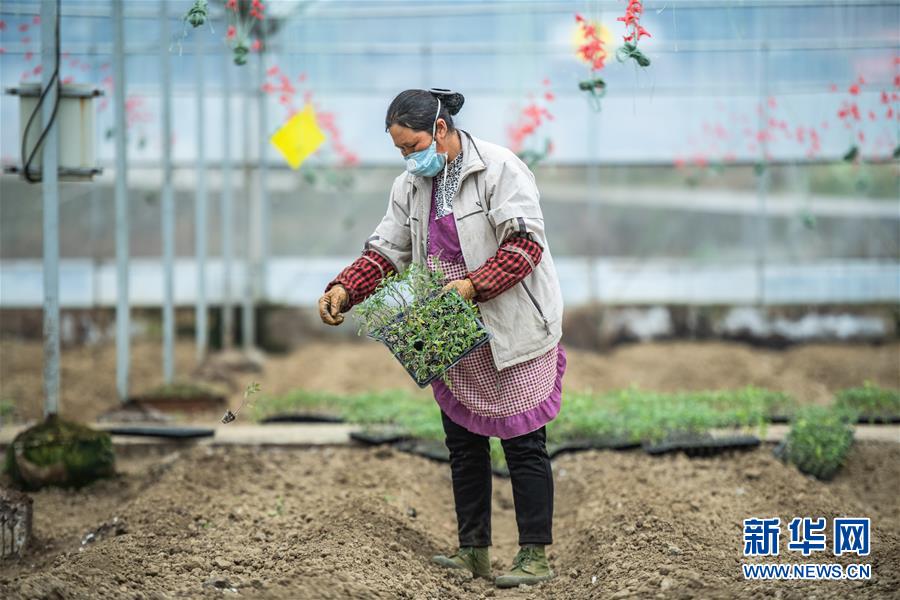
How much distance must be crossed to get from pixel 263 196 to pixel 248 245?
0.49 m

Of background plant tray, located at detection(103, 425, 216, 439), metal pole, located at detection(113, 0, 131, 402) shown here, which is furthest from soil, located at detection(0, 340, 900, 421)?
background plant tray, located at detection(103, 425, 216, 439)

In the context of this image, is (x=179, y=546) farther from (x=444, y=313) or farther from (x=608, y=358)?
(x=608, y=358)

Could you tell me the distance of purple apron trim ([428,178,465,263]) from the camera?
348cm

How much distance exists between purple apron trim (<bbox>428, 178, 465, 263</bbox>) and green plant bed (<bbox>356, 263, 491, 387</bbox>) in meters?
0.11

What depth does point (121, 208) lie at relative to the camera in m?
6.44

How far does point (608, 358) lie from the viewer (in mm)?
9586

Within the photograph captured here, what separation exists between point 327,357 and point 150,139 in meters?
2.58

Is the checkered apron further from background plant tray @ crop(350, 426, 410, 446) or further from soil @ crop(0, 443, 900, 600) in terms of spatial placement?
background plant tray @ crop(350, 426, 410, 446)

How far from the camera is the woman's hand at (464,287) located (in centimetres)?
329

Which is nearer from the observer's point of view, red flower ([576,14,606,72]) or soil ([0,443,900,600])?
soil ([0,443,900,600])

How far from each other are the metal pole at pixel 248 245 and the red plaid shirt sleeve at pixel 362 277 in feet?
20.3

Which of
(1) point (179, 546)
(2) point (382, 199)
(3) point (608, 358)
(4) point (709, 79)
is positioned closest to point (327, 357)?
(2) point (382, 199)

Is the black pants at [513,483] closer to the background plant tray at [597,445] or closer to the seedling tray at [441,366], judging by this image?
the seedling tray at [441,366]

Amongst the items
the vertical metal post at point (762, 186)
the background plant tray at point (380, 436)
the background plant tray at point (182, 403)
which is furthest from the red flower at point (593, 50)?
the vertical metal post at point (762, 186)
